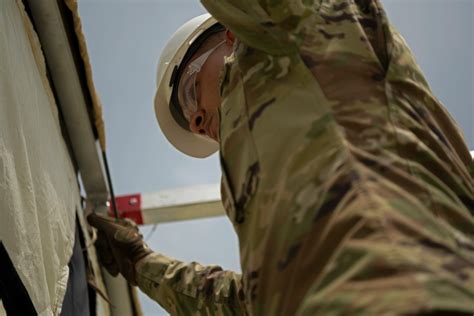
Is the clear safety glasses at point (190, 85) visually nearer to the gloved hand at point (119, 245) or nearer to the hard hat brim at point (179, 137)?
the hard hat brim at point (179, 137)

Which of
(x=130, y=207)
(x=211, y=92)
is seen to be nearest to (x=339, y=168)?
(x=211, y=92)

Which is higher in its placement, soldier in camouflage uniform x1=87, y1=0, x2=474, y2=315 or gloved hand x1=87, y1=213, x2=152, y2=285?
soldier in camouflage uniform x1=87, y1=0, x2=474, y2=315

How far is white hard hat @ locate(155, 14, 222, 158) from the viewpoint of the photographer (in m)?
2.39

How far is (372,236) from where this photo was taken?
854mm

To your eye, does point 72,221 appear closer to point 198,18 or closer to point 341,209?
point 198,18

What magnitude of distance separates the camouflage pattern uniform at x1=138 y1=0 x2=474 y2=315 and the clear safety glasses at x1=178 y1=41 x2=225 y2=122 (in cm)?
70

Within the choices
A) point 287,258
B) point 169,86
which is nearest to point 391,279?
point 287,258

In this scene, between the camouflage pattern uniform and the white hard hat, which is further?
the white hard hat

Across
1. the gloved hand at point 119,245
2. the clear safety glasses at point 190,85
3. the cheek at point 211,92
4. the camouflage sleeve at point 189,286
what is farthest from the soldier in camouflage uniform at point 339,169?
the gloved hand at point 119,245

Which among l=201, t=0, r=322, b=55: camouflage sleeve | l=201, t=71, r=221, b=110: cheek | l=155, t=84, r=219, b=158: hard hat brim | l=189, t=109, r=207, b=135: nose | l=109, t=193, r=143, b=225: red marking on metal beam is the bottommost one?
l=109, t=193, r=143, b=225: red marking on metal beam

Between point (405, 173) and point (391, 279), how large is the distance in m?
0.22

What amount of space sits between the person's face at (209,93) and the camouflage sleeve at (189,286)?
626mm

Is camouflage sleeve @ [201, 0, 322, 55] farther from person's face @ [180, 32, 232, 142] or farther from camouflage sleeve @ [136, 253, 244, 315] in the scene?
camouflage sleeve @ [136, 253, 244, 315]


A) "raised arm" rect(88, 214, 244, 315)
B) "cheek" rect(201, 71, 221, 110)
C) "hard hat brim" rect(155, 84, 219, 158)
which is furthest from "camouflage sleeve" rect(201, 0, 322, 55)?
"hard hat brim" rect(155, 84, 219, 158)
